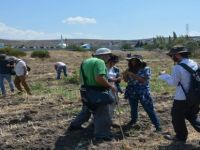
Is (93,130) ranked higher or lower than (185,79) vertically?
lower

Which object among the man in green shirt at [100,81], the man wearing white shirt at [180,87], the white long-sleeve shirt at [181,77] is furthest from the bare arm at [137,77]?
the white long-sleeve shirt at [181,77]

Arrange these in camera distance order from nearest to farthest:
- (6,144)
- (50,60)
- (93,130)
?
1. (6,144)
2. (93,130)
3. (50,60)

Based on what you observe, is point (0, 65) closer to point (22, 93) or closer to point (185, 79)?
point (22, 93)

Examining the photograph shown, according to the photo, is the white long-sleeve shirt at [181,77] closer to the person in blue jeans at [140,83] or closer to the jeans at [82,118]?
the person in blue jeans at [140,83]

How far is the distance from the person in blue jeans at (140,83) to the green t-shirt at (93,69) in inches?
31.6

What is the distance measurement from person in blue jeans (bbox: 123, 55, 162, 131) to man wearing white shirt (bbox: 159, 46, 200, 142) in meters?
0.91

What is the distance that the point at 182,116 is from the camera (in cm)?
820

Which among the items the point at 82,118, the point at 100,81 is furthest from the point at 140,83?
the point at 82,118

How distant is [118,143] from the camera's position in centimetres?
853

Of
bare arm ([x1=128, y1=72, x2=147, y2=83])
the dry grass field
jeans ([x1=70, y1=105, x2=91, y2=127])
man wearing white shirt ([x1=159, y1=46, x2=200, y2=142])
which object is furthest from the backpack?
jeans ([x1=70, y1=105, x2=91, y2=127])

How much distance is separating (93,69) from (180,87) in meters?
1.50

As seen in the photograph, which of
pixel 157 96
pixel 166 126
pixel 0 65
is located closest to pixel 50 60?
pixel 0 65

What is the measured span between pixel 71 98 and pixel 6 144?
608 centimetres

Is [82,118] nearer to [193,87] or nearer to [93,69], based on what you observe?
[93,69]
